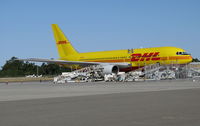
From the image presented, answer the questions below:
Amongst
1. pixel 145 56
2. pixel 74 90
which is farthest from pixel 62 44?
pixel 74 90

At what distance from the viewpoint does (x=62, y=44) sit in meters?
65.9

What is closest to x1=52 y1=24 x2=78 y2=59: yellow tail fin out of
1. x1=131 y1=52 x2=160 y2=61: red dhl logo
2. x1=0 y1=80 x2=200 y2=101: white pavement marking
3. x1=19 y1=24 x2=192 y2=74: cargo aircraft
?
x1=19 y1=24 x2=192 y2=74: cargo aircraft

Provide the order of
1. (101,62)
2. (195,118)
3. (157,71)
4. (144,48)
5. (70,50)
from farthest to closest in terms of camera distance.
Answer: (70,50)
(101,62)
(144,48)
(157,71)
(195,118)

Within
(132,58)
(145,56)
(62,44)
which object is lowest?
(132,58)

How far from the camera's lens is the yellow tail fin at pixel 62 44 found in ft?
214

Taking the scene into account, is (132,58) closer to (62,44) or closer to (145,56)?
(145,56)

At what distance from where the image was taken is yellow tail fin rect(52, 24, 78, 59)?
6519 centimetres

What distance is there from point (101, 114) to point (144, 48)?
41.7 meters

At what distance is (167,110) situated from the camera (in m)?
10.6

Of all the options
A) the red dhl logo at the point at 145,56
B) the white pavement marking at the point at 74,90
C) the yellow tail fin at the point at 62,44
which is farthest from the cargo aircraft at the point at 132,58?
the white pavement marking at the point at 74,90

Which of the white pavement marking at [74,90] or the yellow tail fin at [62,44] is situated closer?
the white pavement marking at [74,90]

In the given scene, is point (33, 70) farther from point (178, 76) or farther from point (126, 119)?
point (126, 119)

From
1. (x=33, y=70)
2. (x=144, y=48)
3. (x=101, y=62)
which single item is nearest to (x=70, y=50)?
(x=101, y=62)

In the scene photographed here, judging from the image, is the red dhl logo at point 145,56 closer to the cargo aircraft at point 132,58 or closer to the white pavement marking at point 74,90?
the cargo aircraft at point 132,58
